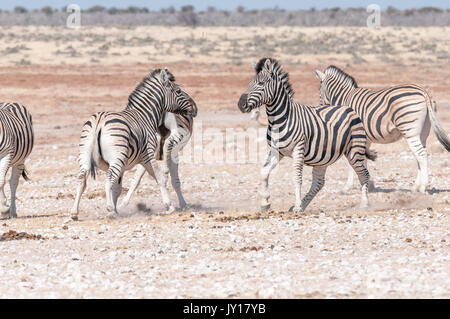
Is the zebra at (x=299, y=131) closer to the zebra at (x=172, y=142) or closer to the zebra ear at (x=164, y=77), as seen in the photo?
the zebra ear at (x=164, y=77)

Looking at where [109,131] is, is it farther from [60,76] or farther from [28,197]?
[60,76]

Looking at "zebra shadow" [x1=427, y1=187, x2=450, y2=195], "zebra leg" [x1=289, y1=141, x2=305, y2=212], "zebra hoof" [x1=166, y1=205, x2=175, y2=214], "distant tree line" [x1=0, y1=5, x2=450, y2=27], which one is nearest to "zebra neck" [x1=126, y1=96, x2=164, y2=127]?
"zebra hoof" [x1=166, y1=205, x2=175, y2=214]

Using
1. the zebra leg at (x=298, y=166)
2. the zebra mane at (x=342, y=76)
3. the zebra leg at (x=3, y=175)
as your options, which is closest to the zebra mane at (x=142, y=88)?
the zebra leg at (x=3, y=175)

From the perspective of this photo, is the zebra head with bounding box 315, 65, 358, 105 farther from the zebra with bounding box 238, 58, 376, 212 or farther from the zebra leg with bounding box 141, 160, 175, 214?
the zebra leg with bounding box 141, 160, 175, 214

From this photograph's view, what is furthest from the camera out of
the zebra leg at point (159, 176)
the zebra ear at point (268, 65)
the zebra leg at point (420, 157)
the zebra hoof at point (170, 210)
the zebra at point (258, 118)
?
the zebra at point (258, 118)

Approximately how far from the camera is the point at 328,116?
464 inches

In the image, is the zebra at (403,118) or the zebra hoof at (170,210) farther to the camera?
the zebra at (403,118)

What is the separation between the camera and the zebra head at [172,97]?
1224 cm

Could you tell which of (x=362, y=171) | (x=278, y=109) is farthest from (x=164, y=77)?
(x=362, y=171)

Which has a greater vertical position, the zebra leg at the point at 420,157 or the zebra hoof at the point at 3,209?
the zebra leg at the point at 420,157

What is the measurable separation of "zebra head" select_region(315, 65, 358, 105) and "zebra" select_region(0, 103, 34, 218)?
205 inches

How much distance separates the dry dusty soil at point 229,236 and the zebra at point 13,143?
0.34 meters

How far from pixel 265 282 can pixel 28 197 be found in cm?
780

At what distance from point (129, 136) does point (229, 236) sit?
2.20m
